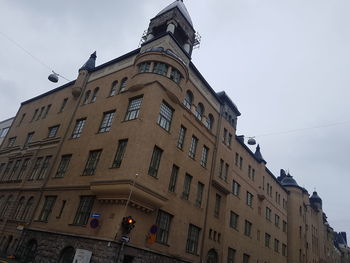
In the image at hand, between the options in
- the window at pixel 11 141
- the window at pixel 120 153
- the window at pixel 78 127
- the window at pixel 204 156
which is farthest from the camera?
the window at pixel 11 141

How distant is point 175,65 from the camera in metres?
24.7

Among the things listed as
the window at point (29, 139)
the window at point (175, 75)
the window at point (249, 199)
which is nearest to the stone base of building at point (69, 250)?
the window at point (29, 139)

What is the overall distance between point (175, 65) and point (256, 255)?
26628 millimetres

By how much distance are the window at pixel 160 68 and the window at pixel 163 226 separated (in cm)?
1148

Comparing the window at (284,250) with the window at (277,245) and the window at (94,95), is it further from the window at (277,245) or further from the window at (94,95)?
the window at (94,95)

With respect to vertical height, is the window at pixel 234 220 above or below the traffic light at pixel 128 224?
above

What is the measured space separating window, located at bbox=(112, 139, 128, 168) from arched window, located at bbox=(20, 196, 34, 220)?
1130cm

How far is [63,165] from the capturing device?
26297mm

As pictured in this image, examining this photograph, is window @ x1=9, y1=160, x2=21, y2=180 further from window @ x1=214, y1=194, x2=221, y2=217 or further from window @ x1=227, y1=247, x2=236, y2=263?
window @ x1=227, y1=247, x2=236, y2=263

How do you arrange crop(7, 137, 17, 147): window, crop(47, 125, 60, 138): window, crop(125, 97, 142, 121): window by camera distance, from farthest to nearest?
crop(7, 137, 17, 147): window → crop(47, 125, 60, 138): window → crop(125, 97, 142, 121): window

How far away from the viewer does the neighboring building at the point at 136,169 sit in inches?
778

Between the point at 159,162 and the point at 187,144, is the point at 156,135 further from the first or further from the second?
the point at 187,144

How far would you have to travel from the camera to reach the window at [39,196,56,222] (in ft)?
79.9

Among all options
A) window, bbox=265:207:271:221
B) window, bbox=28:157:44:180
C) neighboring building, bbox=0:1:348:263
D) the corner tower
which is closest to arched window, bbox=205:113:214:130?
neighboring building, bbox=0:1:348:263
